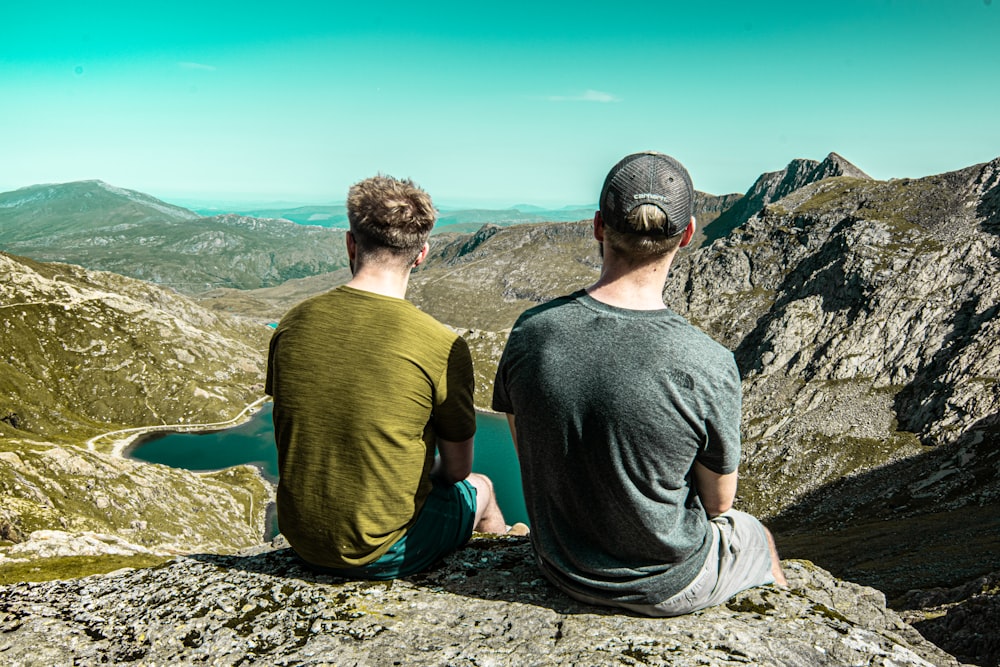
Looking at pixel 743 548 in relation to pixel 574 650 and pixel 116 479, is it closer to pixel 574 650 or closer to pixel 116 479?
pixel 574 650

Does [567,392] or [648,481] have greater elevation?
[567,392]

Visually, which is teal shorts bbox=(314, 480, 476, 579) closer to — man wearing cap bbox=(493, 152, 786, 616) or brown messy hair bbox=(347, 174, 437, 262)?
man wearing cap bbox=(493, 152, 786, 616)

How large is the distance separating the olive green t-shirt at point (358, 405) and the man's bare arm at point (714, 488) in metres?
3.17

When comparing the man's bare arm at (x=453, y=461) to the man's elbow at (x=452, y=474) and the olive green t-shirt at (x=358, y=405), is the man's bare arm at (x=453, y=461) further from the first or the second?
the olive green t-shirt at (x=358, y=405)

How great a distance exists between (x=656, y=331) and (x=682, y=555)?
10.3 ft

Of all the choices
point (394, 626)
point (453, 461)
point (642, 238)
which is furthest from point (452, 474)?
point (642, 238)

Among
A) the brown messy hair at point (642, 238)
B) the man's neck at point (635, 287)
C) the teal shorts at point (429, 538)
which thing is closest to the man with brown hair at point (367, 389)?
the teal shorts at point (429, 538)

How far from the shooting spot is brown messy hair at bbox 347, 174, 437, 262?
710cm

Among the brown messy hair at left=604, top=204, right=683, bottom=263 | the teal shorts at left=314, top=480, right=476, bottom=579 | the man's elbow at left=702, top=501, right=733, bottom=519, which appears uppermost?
the brown messy hair at left=604, top=204, right=683, bottom=263

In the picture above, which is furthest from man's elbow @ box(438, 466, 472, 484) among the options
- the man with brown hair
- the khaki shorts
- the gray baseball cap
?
the gray baseball cap

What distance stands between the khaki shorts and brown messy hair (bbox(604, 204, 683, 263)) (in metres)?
4.16

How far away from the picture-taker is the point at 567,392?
6.16 metres

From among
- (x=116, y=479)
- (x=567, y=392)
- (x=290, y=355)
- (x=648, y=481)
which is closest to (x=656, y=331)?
(x=567, y=392)

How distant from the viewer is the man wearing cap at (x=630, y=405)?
5938mm
